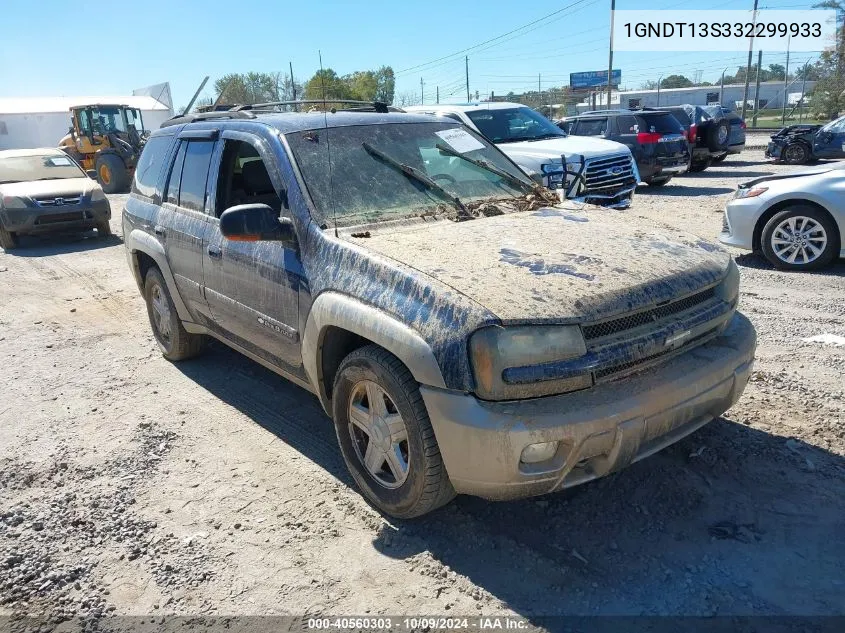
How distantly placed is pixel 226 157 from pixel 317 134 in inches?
29.3

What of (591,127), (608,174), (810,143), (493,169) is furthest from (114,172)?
(810,143)

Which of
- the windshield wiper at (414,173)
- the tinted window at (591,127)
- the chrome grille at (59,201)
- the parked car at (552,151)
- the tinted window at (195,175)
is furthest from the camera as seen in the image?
the tinted window at (591,127)

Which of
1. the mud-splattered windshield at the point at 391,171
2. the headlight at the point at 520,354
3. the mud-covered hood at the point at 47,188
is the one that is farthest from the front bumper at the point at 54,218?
the headlight at the point at 520,354

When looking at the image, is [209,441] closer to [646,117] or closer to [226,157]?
[226,157]

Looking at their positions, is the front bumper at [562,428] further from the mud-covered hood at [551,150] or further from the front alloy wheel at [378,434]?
the mud-covered hood at [551,150]

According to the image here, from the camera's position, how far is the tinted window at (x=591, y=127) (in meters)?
14.9

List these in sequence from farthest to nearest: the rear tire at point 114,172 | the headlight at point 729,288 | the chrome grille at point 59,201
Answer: the rear tire at point 114,172 → the chrome grille at point 59,201 → the headlight at point 729,288

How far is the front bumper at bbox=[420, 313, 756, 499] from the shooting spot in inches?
100

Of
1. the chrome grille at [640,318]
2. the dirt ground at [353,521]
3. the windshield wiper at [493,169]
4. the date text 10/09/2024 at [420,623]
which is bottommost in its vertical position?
the date text 10/09/2024 at [420,623]

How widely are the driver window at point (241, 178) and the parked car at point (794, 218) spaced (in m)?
5.42

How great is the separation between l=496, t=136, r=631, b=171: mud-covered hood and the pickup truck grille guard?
22.3ft

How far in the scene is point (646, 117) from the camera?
46.5 ft

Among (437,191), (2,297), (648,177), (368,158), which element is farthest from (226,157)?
(648,177)

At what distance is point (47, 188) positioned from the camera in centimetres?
1171
